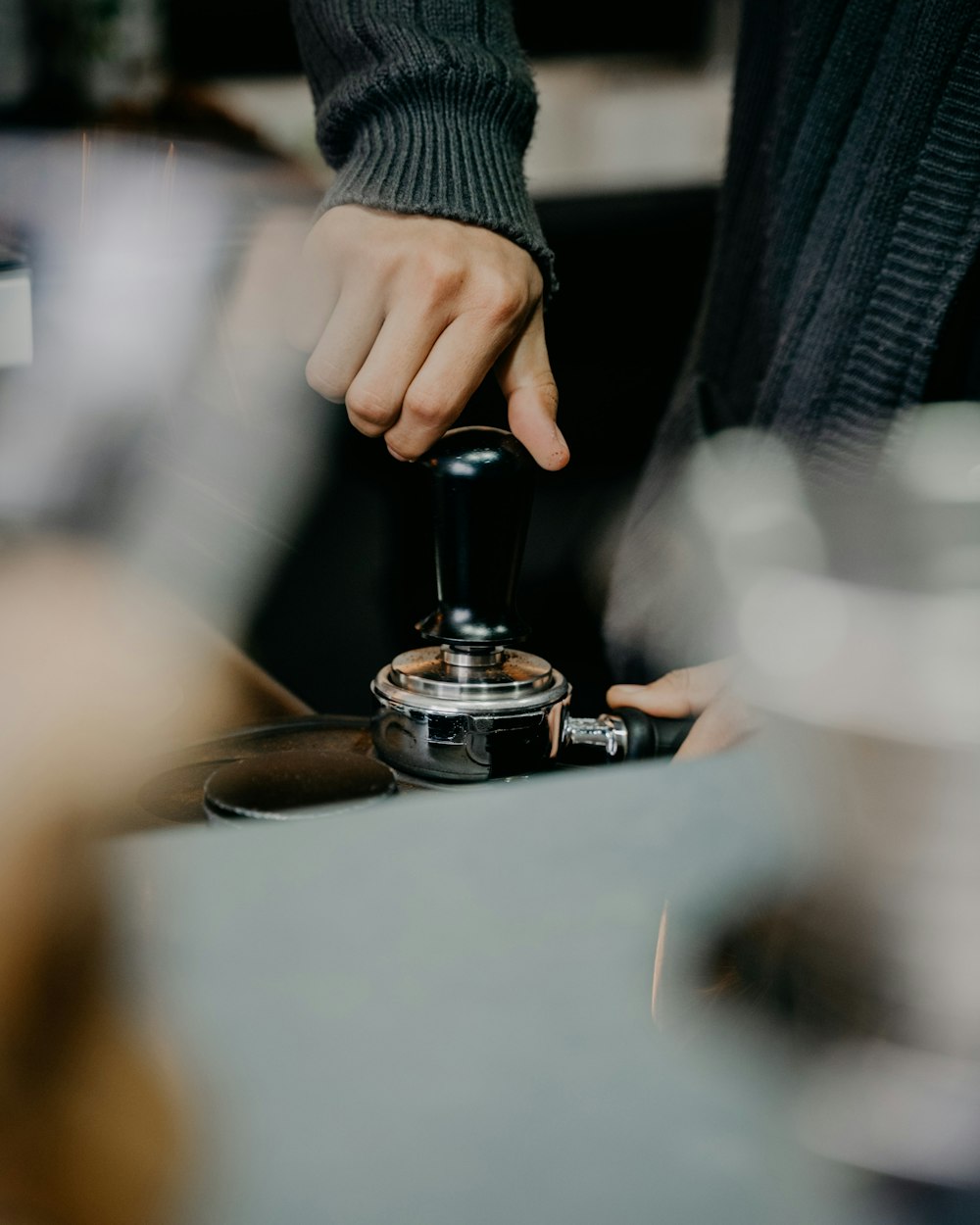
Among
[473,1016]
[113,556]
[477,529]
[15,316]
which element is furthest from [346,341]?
[113,556]

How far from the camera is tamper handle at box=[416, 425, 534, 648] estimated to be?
49cm

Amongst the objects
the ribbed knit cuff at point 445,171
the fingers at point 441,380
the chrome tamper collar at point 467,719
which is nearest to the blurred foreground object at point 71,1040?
the chrome tamper collar at point 467,719

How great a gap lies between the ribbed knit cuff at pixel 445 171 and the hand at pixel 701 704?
0.74 ft

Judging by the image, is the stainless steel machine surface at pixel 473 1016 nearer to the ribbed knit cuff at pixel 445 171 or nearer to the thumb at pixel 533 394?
the thumb at pixel 533 394

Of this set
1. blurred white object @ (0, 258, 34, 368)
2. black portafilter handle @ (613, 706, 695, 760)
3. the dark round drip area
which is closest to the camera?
the dark round drip area

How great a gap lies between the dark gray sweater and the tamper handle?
5.7 inches

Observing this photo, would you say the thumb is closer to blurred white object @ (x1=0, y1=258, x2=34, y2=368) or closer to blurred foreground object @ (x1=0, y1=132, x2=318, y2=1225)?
blurred foreground object @ (x1=0, y1=132, x2=318, y2=1225)

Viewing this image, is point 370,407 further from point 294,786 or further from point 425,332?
point 294,786

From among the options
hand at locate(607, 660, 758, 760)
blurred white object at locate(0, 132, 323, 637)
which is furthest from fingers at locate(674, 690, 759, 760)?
blurred white object at locate(0, 132, 323, 637)

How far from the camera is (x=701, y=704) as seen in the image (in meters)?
0.47

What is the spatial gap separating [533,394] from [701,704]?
0.18 metres

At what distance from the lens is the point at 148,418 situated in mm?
1235

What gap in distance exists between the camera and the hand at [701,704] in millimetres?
331

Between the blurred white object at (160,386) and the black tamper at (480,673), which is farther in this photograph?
the blurred white object at (160,386)
